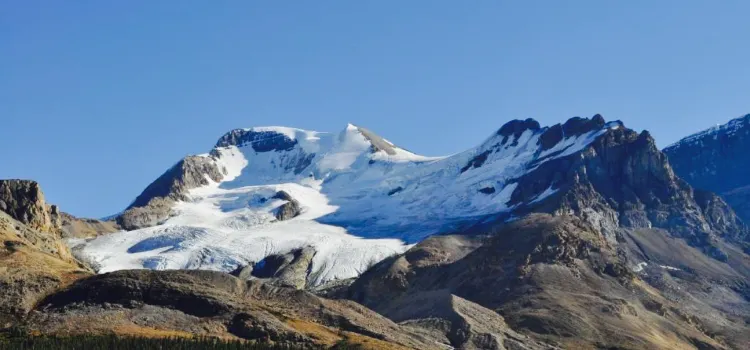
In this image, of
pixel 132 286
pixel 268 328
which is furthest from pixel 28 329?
pixel 268 328

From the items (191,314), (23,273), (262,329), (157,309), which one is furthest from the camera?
(23,273)

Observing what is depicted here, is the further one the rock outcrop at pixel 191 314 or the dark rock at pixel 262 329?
the dark rock at pixel 262 329

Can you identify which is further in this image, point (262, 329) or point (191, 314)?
point (191, 314)

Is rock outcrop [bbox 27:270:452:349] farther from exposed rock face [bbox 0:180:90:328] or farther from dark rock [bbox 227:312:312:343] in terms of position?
exposed rock face [bbox 0:180:90:328]

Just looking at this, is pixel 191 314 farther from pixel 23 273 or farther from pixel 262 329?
pixel 23 273

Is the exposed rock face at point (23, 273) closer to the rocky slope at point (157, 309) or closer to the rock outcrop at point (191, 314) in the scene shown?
the rocky slope at point (157, 309)

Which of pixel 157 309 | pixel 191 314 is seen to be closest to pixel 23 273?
pixel 157 309

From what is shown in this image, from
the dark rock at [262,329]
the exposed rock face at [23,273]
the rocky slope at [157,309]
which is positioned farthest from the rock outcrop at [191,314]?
the exposed rock face at [23,273]

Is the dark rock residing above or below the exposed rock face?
below

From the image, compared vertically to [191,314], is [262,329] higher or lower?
lower

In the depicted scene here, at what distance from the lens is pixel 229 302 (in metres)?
173

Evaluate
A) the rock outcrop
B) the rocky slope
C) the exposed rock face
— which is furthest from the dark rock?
the exposed rock face

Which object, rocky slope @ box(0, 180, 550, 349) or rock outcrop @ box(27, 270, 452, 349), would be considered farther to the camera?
rock outcrop @ box(27, 270, 452, 349)

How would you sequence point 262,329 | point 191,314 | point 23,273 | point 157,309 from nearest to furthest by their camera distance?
point 262,329 < point 157,309 < point 191,314 < point 23,273
